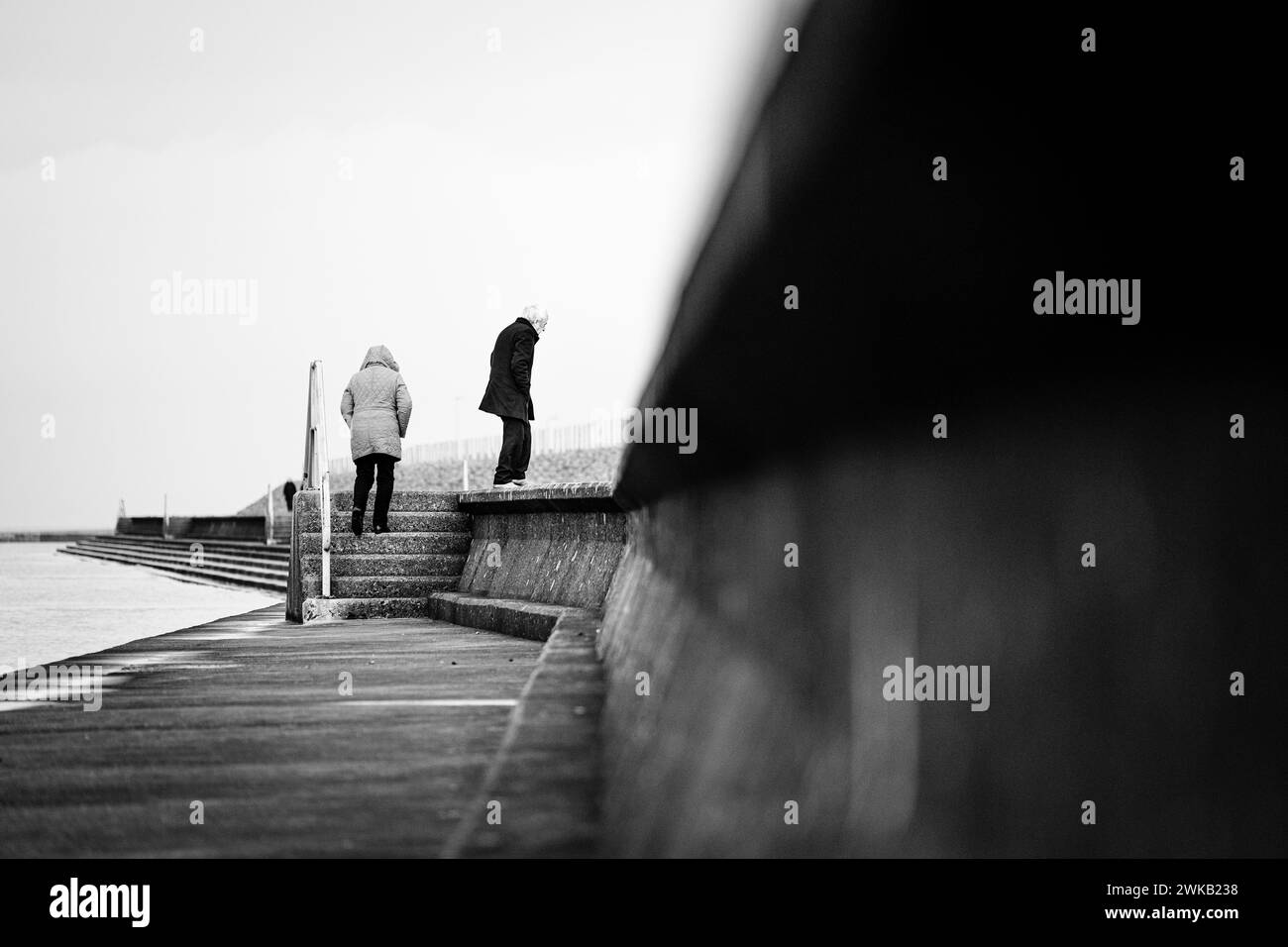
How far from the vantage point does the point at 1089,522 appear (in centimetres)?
133

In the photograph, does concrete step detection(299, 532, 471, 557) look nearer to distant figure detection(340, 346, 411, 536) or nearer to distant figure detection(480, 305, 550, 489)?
distant figure detection(340, 346, 411, 536)

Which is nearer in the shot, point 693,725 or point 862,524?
point 862,524

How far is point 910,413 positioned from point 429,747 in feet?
7.39

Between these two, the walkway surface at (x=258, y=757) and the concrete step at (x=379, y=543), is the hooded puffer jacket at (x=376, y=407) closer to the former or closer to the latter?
the concrete step at (x=379, y=543)

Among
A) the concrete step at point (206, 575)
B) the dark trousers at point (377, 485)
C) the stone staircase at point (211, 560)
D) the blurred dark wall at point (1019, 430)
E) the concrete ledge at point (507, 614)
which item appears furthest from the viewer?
the stone staircase at point (211, 560)

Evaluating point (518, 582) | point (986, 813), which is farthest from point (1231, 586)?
point (518, 582)

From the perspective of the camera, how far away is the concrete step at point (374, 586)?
11.7 m

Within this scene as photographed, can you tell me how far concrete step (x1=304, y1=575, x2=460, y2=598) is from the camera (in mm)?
11727

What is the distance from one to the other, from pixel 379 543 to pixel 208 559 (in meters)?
21.8

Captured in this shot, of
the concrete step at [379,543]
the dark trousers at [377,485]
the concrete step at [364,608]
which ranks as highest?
the dark trousers at [377,485]

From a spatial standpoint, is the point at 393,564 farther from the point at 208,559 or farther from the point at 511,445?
the point at 208,559

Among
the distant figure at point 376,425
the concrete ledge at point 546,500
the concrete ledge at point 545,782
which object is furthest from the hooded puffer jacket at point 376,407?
the concrete ledge at point 545,782

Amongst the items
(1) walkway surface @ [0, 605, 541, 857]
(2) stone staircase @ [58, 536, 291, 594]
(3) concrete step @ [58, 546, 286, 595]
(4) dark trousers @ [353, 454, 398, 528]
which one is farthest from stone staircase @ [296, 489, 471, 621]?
(2) stone staircase @ [58, 536, 291, 594]
